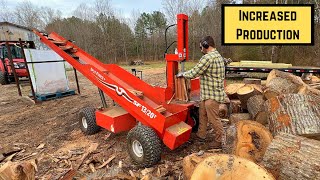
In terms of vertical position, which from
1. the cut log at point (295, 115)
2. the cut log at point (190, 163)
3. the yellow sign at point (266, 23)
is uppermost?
the yellow sign at point (266, 23)

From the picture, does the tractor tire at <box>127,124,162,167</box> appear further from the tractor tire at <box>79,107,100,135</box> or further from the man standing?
the tractor tire at <box>79,107,100,135</box>

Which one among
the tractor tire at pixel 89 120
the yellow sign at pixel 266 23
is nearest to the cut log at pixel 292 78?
the yellow sign at pixel 266 23

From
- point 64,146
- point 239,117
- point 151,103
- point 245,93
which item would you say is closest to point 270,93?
point 245,93

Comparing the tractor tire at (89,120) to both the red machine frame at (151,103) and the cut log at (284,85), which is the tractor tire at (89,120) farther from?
the cut log at (284,85)

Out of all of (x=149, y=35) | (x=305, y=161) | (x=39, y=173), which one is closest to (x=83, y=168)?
(x=39, y=173)

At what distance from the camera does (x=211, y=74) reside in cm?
416

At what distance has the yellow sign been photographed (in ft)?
28.0

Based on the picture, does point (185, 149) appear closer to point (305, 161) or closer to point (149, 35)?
point (305, 161)

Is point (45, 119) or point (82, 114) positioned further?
point (45, 119)

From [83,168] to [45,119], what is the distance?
3442 mm

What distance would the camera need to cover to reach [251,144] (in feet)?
11.1

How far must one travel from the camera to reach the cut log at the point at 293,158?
8.25 ft

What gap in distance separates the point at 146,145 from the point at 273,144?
1832 mm

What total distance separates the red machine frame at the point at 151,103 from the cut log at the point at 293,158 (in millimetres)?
1462
